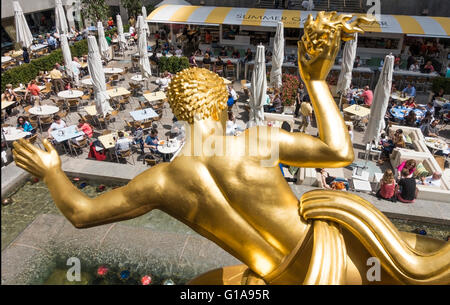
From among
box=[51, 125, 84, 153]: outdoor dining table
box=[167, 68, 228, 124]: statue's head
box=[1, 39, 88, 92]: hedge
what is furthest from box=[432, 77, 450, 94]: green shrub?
box=[1, 39, 88, 92]: hedge

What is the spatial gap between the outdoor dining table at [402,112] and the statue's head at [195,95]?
1235 cm

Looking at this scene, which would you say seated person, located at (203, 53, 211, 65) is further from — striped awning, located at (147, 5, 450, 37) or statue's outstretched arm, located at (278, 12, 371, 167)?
statue's outstretched arm, located at (278, 12, 371, 167)

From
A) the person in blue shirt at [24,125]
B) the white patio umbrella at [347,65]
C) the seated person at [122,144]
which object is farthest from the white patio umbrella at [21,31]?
the white patio umbrella at [347,65]

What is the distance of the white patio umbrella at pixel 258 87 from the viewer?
11.6 meters

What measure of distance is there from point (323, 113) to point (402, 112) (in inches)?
486

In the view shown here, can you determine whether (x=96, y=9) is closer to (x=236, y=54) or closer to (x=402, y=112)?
(x=236, y=54)

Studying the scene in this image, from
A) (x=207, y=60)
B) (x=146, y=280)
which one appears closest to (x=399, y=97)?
(x=207, y=60)

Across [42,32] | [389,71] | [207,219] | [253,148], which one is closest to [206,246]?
[207,219]

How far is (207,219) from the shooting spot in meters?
3.17

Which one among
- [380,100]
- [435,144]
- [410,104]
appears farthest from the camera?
[410,104]

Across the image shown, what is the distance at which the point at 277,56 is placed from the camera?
15.4m

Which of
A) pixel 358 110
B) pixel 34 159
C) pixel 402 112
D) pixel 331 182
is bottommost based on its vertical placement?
pixel 402 112

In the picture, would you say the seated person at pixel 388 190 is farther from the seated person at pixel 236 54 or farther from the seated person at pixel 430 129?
the seated person at pixel 236 54

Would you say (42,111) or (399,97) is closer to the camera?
(42,111)
